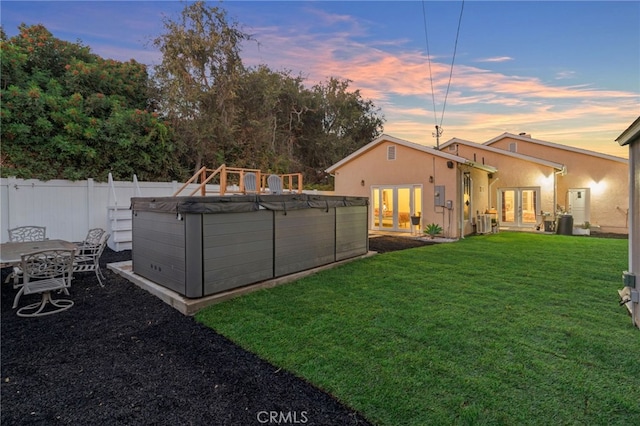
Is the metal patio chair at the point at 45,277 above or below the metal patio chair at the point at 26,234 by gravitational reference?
below

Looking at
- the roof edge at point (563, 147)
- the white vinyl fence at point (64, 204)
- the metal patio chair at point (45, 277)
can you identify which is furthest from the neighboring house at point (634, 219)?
the roof edge at point (563, 147)

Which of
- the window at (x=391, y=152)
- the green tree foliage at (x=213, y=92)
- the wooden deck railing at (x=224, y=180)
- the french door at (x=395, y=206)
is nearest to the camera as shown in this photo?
the wooden deck railing at (x=224, y=180)

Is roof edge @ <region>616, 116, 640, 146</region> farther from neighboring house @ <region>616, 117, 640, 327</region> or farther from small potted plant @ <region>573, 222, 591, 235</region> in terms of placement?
small potted plant @ <region>573, 222, 591, 235</region>

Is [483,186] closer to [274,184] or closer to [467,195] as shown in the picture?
[467,195]

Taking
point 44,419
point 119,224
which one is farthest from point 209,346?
point 119,224

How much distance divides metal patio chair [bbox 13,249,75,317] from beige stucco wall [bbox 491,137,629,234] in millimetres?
17944

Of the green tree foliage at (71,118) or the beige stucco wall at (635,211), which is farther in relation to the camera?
the green tree foliage at (71,118)

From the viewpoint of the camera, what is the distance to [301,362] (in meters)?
2.98

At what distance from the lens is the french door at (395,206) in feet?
41.4

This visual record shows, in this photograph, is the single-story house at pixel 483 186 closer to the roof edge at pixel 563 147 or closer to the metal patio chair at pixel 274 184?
the roof edge at pixel 563 147

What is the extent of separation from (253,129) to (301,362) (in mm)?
14201

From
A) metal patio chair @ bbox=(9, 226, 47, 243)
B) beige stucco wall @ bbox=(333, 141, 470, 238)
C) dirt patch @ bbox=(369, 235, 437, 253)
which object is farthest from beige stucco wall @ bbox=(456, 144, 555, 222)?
metal patio chair @ bbox=(9, 226, 47, 243)

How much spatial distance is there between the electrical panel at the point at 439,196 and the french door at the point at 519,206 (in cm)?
542

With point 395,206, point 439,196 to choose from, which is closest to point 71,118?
point 395,206
